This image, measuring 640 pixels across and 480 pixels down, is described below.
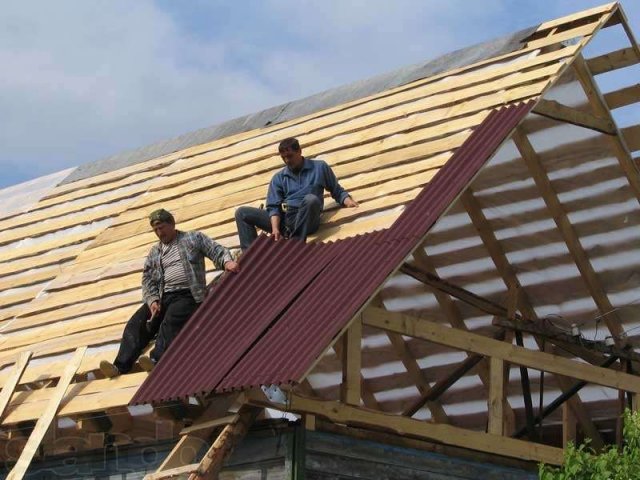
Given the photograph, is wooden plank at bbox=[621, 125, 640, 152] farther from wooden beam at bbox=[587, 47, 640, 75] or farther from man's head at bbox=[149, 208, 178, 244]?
man's head at bbox=[149, 208, 178, 244]

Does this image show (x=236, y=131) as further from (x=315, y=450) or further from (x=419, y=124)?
(x=315, y=450)

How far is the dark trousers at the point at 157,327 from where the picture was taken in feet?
35.3

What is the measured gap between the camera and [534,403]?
14.7 m

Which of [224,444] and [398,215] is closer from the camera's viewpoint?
[224,444]

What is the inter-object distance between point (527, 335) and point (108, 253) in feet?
14.0

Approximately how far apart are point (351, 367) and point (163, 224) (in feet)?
6.84

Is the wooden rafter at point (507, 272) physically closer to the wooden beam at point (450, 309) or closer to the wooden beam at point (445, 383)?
the wooden beam at point (450, 309)

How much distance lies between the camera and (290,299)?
10.3 meters

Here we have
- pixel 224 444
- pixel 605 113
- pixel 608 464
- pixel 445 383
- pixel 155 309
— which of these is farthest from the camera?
pixel 445 383

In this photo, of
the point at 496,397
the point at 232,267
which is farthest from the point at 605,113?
the point at 232,267

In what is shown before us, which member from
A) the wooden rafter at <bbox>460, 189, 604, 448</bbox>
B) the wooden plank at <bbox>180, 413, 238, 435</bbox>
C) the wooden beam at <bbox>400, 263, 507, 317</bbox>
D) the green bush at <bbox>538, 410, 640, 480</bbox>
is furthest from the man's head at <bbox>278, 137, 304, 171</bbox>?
the green bush at <bbox>538, 410, 640, 480</bbox>

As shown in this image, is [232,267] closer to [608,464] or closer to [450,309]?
[450,309]

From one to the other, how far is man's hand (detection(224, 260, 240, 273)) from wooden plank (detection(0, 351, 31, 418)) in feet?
6.65

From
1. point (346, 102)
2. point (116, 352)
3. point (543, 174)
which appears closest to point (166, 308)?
point (116, 352)
